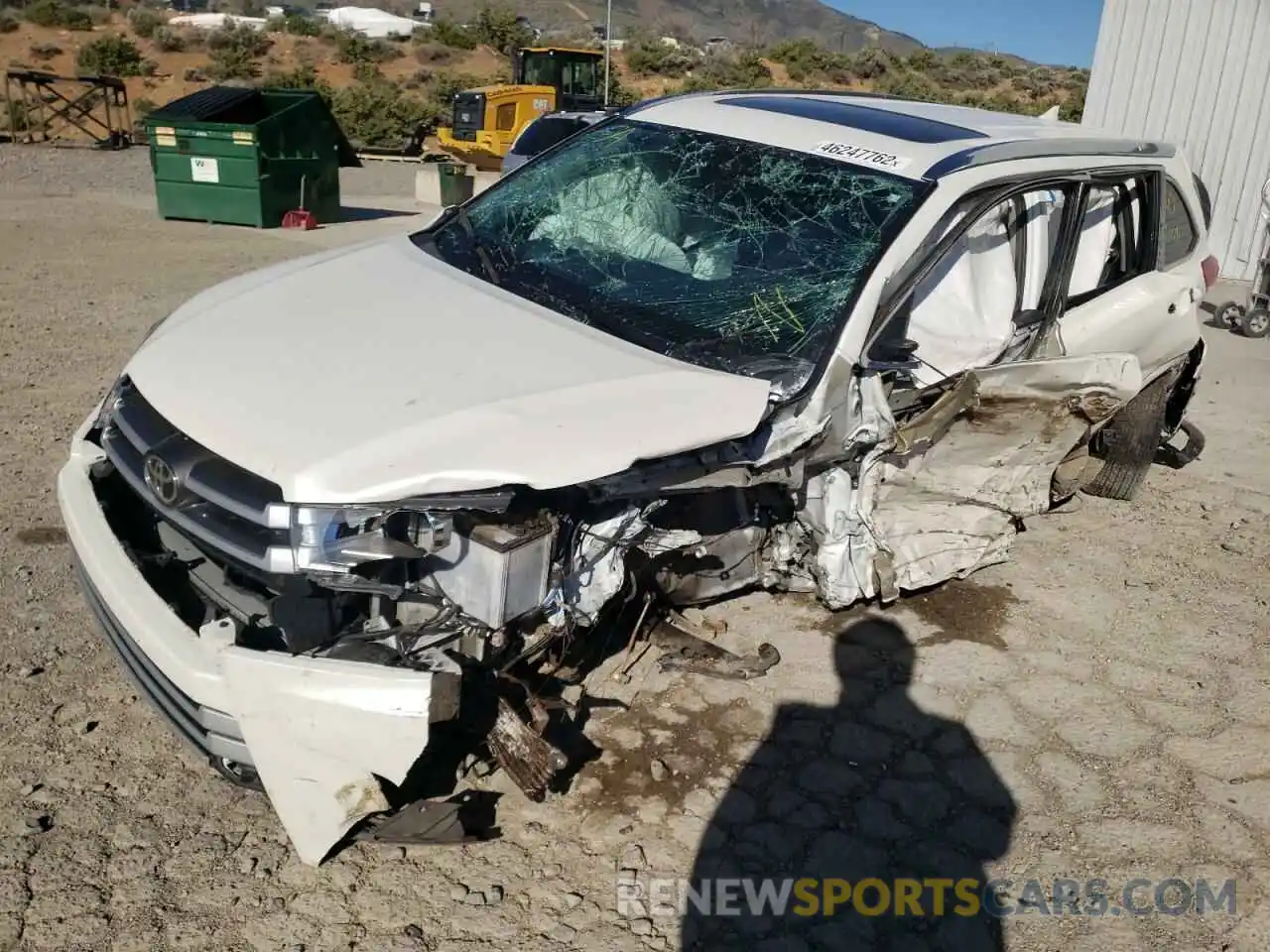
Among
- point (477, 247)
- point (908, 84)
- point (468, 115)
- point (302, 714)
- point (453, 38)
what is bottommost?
point (302, 714)

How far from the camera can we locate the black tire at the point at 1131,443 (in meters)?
5.27

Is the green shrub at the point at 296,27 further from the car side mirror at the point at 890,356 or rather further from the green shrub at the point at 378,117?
the car side mirror at the point at 890,356

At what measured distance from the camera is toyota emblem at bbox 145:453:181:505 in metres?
2.63

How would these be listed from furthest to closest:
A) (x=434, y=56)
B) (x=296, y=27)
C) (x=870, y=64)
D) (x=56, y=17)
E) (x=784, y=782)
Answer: (x=870, y=64) < (x=296, y=27) < (x=434, y=56) < (x=56, y=17) < (x=784, y=782)

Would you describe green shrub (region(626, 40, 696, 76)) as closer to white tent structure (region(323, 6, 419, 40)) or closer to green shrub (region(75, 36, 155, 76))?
white tent structure (region(323, 6, 419, 40))

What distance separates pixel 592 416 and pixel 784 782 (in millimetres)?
1325

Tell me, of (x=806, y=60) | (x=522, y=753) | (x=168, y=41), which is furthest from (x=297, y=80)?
(x=522, y=753)

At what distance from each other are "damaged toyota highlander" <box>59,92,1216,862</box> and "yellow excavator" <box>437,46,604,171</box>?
16755 mm

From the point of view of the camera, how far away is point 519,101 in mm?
20609

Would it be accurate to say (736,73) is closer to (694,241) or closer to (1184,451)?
(1184,451)

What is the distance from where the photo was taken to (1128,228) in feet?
15.5

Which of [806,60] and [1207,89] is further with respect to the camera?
[806,60]

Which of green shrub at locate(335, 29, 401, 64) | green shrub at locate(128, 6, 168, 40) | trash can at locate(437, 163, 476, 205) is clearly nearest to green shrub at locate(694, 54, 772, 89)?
green shrub at locate(335, 29, 401, 64)

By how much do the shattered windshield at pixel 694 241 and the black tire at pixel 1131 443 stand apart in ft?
8.01
